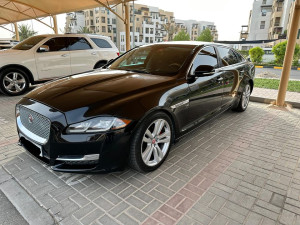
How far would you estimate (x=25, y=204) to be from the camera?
7.01 ft

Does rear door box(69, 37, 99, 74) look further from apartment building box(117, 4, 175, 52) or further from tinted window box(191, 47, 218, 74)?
apartment building box(117, 4, 175, 52)

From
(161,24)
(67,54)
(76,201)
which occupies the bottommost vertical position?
(76,201)

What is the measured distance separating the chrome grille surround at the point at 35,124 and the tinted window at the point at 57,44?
4.85 m

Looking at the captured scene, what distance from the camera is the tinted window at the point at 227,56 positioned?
13.4ft

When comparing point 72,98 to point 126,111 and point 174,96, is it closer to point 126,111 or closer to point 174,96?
point 126,111

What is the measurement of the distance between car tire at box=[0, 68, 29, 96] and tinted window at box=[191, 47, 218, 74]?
5.57 meters

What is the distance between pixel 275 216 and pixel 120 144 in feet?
5.39

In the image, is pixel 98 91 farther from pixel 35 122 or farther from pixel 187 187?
pixel 187 187

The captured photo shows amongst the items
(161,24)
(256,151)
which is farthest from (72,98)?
(161,24)

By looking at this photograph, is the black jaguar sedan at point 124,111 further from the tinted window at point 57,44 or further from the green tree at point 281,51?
the green tree at point 281,51

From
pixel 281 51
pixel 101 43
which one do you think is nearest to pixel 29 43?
pixel 101 43

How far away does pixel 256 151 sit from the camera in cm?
333

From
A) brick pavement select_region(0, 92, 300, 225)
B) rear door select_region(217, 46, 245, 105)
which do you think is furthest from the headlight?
rear door select_region(217, 46, 245, 105)

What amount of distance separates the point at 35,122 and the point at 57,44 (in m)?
5.35
